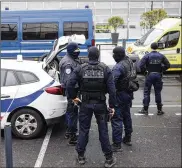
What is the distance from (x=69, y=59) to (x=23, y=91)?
37.2 inches

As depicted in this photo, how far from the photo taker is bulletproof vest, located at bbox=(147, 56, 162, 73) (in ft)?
23.9

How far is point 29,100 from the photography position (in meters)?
5.82

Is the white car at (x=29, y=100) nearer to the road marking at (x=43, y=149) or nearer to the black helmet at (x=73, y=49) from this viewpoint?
the road marking at (x=43, y=149)

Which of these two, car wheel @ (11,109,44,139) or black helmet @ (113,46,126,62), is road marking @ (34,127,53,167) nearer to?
car wheel @ (11,109,44,139)

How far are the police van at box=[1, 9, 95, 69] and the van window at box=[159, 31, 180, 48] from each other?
2.73m

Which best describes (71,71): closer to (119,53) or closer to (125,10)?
(119,53)

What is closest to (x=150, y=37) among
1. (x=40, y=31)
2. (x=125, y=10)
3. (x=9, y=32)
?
(x=40, y=31)

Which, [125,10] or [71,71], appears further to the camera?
[125,10]

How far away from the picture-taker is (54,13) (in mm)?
13531

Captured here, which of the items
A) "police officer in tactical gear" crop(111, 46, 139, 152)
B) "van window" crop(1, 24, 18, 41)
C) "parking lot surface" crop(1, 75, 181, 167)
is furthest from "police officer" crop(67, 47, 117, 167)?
"van window" crop(1, 24, 18, 41)

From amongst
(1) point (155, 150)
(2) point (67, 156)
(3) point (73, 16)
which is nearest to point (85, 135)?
(2) point (67, 156)

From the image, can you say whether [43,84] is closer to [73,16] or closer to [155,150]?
[155,150]

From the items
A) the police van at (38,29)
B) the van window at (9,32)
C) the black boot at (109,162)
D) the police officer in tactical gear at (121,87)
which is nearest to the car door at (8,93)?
the police officer in tactical gear at (121,87)

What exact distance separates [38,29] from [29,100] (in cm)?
820
